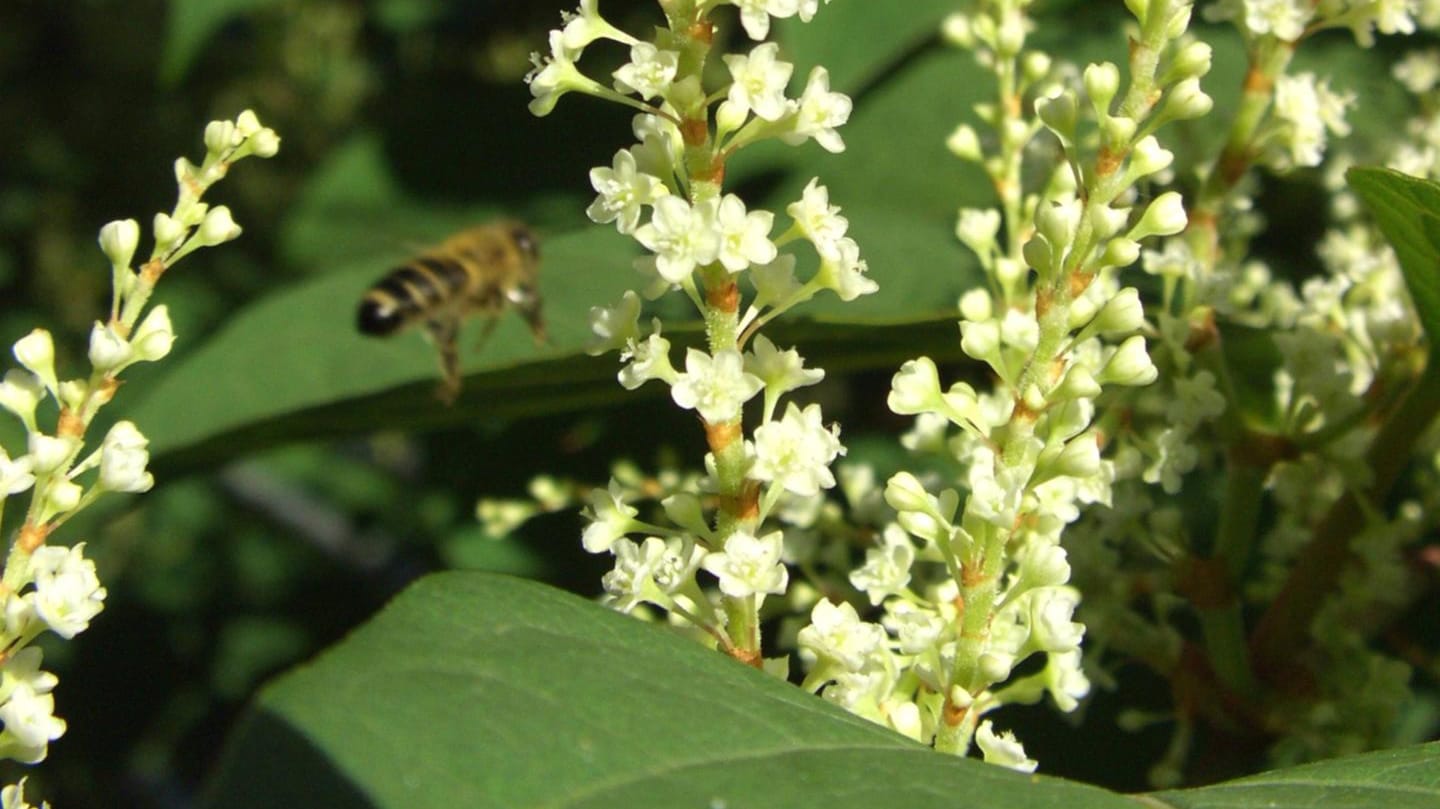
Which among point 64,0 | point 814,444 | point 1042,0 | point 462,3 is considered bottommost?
point 64,0

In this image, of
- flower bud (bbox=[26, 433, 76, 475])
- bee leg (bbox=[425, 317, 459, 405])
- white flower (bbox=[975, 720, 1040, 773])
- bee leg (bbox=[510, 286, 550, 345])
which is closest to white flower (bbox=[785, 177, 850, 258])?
white flower (bbox=[975, 720, 1040, 773])

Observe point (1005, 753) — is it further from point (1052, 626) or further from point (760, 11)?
point (760, 11)

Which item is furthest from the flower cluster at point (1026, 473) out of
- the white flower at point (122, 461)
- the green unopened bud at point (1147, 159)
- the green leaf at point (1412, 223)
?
the white flower at point (122, 461)

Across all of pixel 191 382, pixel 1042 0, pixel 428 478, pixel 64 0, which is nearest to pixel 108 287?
pixel 64 0

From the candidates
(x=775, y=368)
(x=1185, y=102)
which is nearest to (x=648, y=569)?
(x=775, y=368)

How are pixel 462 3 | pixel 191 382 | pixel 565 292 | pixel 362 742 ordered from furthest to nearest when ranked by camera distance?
pixel 462 3 < pixel 565 292 < pixel 191 382 < pixel 362 742

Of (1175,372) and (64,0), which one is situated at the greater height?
(1175,372)

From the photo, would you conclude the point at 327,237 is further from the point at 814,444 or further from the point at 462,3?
the point at 814,444

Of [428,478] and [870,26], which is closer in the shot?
[870,26]
